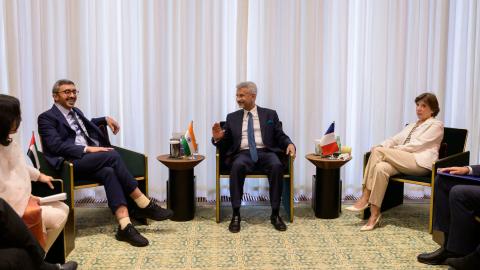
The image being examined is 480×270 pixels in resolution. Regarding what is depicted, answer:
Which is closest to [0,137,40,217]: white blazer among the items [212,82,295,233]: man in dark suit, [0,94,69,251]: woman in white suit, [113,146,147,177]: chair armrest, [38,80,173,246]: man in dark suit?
[0,94,69,251]: woman in white suit

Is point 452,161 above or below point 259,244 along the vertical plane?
above

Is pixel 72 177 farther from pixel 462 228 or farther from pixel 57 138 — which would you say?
pixel 462 228

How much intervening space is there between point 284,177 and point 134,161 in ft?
4.71

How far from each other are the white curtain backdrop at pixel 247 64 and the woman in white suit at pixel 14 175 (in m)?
2.17

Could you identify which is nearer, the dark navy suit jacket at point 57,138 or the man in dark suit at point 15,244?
the man in dark suit at point 15,244

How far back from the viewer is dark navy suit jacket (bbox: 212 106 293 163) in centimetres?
458

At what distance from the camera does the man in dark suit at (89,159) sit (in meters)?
3.88

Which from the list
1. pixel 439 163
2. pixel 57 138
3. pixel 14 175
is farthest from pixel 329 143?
pixel 14 175

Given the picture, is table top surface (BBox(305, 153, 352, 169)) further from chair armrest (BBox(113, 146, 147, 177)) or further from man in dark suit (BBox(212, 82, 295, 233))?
chair armrest (BBox(113, 146, 147, 177))

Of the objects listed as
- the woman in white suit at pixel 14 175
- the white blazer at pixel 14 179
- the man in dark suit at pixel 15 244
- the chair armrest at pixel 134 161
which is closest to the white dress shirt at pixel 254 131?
the chair armrest at pixel 134 161

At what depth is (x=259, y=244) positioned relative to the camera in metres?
3.78

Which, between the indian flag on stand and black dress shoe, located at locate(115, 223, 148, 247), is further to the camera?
the indian flag on stand

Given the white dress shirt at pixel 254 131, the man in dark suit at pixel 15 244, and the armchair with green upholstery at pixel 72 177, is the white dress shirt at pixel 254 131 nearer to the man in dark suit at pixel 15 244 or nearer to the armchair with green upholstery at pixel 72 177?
the armchair with green upholstery at pixel 72 177

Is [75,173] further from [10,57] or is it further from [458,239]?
[458,239]
